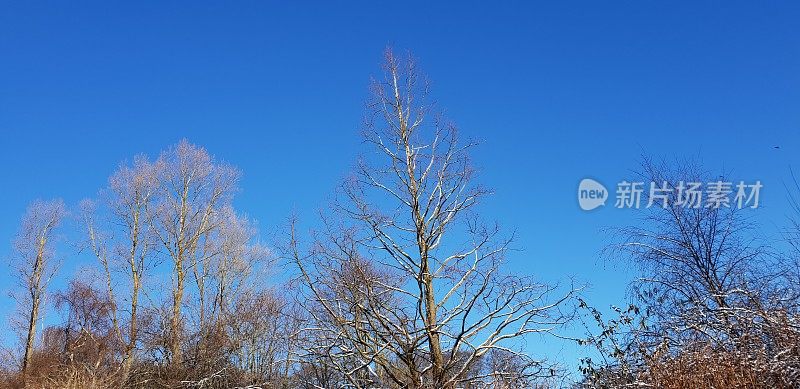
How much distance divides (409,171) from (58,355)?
19844 millimetres

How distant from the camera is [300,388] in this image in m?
16.3

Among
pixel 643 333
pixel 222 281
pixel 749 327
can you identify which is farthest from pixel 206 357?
pixel 749 327

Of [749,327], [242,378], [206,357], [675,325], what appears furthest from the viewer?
[206,357]

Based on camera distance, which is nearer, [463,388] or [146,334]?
[463,388]

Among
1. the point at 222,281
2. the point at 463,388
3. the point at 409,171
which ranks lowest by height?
the point at 463,388

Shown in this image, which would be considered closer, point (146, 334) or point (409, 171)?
point (409, 171)

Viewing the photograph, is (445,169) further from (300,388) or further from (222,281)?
(222,281)

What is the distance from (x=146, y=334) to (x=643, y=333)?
1713cm

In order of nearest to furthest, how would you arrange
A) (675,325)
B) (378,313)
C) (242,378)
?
(675,325)
(378,313)
(242,378)

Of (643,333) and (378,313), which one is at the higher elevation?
(378,313)

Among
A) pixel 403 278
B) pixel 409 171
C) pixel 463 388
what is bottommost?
pixel 463 388

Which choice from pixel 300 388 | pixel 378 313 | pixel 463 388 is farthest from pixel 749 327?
pixel 300 388

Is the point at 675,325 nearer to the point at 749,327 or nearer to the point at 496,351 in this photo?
the point at 749,327

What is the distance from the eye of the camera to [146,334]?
66.5ft
